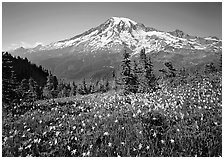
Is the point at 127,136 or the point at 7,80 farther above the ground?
the point at 7,80

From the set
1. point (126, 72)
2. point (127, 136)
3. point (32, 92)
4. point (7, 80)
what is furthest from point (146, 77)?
point (32, 92)

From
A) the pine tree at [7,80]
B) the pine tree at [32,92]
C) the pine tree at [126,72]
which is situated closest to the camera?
the pine tree at [7,80]

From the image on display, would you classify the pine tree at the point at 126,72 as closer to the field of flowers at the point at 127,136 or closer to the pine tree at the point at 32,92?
the field of flowers at the point at 127,136

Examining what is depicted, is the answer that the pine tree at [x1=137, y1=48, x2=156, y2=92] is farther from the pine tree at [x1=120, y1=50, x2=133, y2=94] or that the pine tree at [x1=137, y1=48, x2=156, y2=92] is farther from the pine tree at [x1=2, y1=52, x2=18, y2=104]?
the pine tree at [x1=2, y1=52, x2=18, y2=104]

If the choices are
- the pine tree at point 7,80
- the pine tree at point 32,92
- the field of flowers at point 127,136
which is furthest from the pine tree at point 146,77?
the pine tree at point 32,92

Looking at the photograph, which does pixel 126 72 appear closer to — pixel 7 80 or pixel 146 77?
pixel 146 77

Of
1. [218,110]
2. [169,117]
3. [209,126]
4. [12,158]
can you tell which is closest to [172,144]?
[209,126]

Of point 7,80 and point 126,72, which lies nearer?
point 7,80

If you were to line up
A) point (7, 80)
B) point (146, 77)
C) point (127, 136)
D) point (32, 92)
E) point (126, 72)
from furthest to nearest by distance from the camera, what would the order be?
point (32, 92)
point (146, 77)
point (126, 72)
point (7, 80)
point (127, 136)

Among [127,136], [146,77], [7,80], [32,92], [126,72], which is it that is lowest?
[32,92]

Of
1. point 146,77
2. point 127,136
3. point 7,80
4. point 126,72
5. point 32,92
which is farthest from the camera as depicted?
point 32,92

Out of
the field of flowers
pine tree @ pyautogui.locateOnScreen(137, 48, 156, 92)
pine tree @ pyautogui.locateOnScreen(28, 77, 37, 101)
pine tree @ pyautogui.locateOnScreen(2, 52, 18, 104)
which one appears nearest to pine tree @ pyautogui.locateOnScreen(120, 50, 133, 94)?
pine tree @ pyautogui.locateOnScreen(137, 48, 156, 92)
